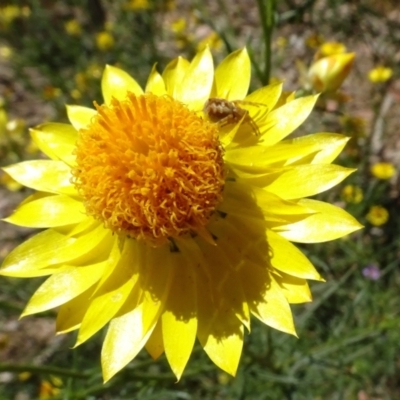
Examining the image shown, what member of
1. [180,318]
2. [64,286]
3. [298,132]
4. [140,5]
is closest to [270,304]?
[180,318]

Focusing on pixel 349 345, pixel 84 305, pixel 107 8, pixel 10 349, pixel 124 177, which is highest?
pixel 124 177

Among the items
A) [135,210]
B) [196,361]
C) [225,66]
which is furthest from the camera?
[196,361]

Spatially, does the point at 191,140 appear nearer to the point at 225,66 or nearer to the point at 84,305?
the point at 225,66

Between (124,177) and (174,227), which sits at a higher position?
(124,177)

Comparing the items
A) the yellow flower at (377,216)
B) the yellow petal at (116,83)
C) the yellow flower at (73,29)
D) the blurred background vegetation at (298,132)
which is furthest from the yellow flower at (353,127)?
the yellow flower at (73,29)

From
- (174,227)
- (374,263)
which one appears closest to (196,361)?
(374,263)

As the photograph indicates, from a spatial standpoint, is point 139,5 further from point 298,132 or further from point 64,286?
point 64,286

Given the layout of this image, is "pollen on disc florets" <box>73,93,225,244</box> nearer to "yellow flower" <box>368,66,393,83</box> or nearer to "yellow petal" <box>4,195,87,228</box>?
"yellow petal" <box>4,195,87,228</box>

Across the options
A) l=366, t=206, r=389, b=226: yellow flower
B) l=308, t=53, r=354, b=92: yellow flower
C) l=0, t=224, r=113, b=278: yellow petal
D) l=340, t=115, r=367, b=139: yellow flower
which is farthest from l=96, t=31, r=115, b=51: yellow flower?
l=0, t=224, r=113, b=278: yellow petal
